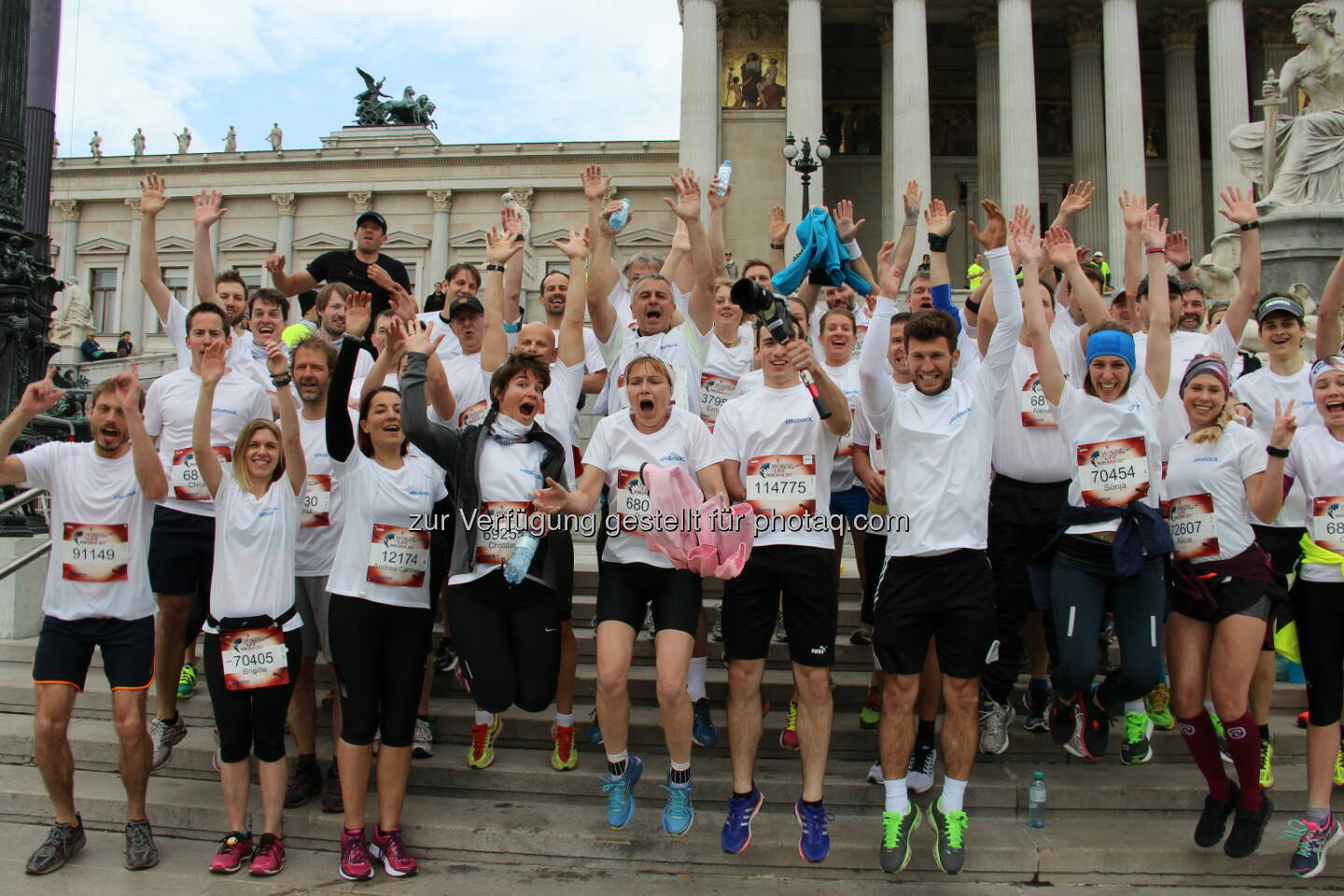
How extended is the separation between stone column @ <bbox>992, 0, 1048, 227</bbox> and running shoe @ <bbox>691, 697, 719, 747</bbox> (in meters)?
29.1

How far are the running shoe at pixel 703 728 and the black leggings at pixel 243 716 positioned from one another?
225 cm

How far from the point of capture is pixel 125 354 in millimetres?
35375

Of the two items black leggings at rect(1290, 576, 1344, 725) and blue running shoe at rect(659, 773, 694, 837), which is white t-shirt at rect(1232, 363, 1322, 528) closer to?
black leggings at rect(1290, 576, 1344, 725)

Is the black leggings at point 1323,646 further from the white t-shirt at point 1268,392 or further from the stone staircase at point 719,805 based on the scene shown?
the white t-shirt at point 1268,392

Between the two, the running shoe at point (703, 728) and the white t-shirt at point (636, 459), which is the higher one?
the white t-shirt at point (636, 459)

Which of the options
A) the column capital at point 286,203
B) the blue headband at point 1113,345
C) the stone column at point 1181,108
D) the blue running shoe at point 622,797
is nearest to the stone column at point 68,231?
the column capital at point 286,203

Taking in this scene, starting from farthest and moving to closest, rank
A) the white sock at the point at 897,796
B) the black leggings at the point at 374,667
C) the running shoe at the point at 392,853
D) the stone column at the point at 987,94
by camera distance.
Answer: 1. the stone column at the point at 987,94
2. the black leggings at the point at 374,667
3. the running shoe at the point at 392,853
4. the white sock at the point at 897,796

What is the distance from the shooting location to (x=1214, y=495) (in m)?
5.14

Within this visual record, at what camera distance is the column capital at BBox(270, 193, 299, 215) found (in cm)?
5056

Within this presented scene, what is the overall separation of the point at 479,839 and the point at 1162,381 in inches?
177

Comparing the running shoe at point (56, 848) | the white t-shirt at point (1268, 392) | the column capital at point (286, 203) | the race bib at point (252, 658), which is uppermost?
the column capital at point (286, 203)

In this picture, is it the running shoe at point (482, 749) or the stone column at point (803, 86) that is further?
the stone column at point (803, 86)

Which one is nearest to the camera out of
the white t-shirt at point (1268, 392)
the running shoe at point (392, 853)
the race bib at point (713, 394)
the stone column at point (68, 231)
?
the running shoe at point (392, 853)

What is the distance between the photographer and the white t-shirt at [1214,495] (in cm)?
506
